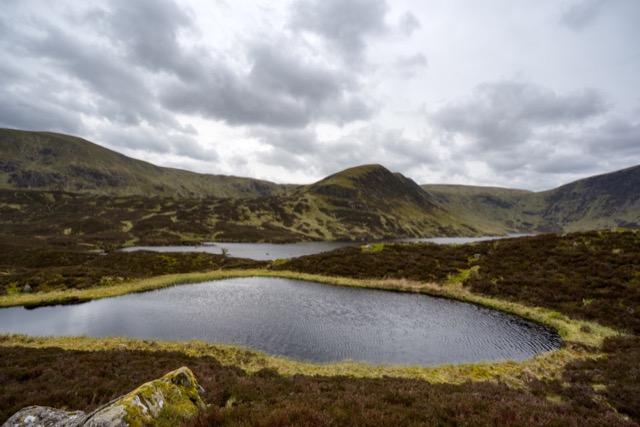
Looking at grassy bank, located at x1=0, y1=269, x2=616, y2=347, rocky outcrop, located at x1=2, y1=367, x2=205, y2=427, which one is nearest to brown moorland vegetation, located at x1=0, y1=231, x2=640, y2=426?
rocky outcrop, located at x1=2, y1=367, x2=205, y2=427

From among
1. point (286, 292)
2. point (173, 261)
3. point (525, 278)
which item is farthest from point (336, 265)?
point (173, 261)

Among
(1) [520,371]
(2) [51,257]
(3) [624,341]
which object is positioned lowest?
(2) [51,257]

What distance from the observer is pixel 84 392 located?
12.4 metres

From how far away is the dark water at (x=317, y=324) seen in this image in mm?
25656

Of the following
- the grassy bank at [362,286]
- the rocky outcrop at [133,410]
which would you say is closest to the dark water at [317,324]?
the grassy bank at [362,286]

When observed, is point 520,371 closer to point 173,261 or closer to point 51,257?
point 173,261

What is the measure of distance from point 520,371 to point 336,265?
39.7m

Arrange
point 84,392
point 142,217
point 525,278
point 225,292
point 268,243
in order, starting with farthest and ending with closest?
point 142,217 < point 268,243 < point 225,292 < point 525,278 < point 84,392

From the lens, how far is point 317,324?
32.0 m

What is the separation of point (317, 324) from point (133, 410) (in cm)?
2548

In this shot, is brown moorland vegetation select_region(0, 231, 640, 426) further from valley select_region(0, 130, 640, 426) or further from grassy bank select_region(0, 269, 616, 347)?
grassy bank select_region(0, 269, 616, 347)

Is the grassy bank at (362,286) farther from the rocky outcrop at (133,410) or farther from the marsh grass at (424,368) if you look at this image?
the rocky outcrop at (133,410)

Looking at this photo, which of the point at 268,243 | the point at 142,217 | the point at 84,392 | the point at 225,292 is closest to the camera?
the point at 84,392

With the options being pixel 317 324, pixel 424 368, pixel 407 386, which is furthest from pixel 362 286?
pixel 407 386
